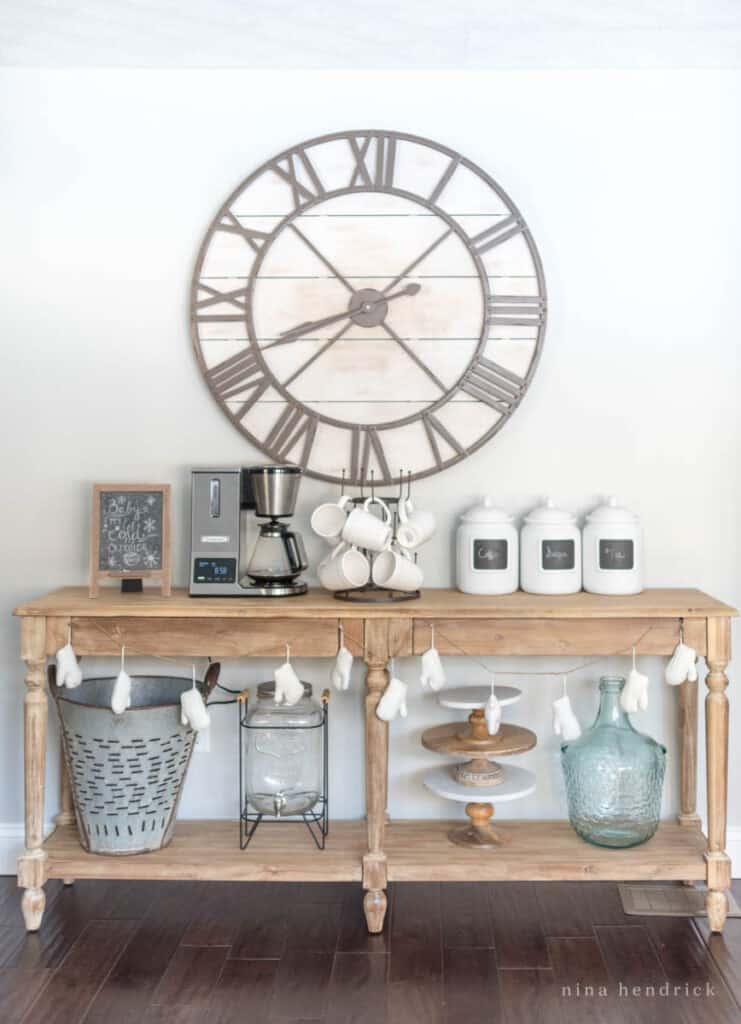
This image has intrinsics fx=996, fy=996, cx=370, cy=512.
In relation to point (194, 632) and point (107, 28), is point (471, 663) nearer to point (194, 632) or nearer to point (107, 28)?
point (194, 632)

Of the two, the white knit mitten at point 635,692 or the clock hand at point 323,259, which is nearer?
the white knit mitten at point 635,692

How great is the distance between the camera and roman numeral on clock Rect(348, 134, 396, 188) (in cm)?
282

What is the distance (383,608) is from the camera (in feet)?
8.07

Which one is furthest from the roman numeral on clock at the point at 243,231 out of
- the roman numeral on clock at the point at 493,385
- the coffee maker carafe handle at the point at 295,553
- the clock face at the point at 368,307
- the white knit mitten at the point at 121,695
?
the white knit mitten at the point at 121,695

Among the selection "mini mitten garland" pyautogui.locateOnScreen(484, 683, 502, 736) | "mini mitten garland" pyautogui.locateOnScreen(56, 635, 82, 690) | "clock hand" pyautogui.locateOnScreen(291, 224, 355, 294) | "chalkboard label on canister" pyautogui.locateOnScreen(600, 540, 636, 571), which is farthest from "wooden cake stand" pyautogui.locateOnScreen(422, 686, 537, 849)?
"clock hand" pyautogui.locateOnScreen(291, 224, 355, 294)

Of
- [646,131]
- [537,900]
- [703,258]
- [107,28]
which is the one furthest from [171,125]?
[537,900]

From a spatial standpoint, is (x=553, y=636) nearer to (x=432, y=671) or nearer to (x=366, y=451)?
(x=432, y=671)

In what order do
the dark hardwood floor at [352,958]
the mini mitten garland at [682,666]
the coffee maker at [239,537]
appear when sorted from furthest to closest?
the coffee maker at [239,537]
the mini mitten garland at [682,666]
the dark hardwood floor at [352,958]

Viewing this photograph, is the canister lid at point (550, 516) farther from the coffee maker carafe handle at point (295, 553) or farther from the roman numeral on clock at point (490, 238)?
the roman numeral on clock at point (490, 238)

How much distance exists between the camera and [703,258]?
A: 284 cm

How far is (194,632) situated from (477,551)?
78 centimetres

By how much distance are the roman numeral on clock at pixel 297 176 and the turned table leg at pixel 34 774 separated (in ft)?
4.49

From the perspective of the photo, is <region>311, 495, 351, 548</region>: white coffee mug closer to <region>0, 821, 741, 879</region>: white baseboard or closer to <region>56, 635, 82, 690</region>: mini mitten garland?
<region>56, 635, 82, 690</region>: mini mitten garland

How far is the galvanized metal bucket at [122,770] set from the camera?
2.52 metres
